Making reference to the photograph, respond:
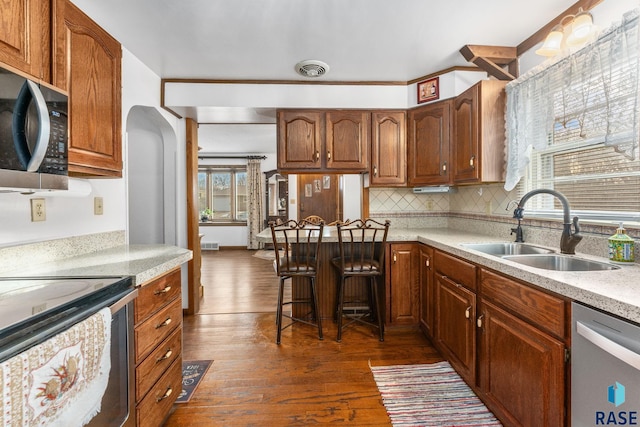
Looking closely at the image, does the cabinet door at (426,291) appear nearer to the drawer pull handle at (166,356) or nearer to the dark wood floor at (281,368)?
the dark wood floor at (281,368)

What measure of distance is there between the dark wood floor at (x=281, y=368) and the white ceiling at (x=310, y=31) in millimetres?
2314

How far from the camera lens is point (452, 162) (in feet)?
8.51

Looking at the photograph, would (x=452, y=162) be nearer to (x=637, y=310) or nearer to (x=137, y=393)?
(x=637, y=310)

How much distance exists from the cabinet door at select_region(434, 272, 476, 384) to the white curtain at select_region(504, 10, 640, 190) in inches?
34.7

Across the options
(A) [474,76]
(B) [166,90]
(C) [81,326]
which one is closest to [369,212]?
(A) [474,76]

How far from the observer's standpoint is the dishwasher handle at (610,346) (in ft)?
2.59

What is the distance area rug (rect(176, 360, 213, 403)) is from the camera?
70.9 inches

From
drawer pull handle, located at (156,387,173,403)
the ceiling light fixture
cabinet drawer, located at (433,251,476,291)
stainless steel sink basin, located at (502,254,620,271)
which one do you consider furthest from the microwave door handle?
the ceiling light fixture

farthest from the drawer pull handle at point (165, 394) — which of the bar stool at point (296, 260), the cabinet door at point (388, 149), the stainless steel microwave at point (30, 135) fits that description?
the cabinet door at point (388, 149)

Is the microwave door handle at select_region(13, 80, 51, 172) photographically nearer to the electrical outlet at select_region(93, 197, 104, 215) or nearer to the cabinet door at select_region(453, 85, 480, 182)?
the electrical outlet at select_region(93, 197, 104, 215)

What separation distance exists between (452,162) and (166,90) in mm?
2646

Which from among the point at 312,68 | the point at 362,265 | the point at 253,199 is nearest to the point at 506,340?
the point at 362,265

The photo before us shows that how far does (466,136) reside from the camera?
239 cm

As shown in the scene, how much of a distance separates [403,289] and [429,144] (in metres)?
1.35
